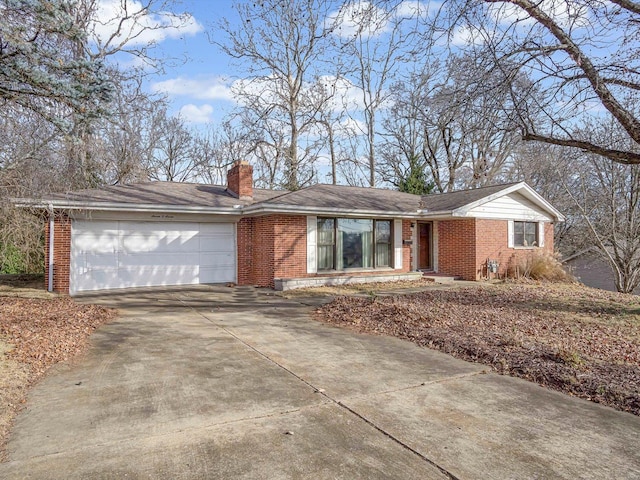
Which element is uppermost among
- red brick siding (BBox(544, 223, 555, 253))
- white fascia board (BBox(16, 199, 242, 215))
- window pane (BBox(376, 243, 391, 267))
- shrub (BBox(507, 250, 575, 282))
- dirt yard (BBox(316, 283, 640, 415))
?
white fascia board (BBox(16, 199, 242, 215))

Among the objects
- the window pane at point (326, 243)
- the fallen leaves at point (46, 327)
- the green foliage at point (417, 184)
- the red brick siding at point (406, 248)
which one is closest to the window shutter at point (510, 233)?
the red brick siding at point (406, 248)

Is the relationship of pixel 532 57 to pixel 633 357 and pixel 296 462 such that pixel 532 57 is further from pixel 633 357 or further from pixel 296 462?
pixel 296 462

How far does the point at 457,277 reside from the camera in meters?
16.2

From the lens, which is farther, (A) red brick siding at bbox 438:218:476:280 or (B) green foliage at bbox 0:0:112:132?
(A) red brick siding at bbox 438:218:476:280

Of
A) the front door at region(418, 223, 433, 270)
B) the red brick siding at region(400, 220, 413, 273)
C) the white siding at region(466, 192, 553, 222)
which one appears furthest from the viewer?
the front door at region(418, 223, 433, 270)

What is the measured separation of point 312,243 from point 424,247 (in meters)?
5.68

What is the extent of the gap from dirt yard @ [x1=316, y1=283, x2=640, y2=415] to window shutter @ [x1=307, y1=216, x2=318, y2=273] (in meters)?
3.54

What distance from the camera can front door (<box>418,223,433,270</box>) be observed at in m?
17.1

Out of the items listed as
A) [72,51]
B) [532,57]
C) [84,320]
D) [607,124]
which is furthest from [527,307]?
[607,124]

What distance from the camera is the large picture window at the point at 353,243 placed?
14.3 m

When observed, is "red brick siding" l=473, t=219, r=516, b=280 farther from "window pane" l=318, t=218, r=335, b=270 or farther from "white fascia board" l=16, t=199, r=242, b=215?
"white fascia board" l=16, t=199, r=242, b=215

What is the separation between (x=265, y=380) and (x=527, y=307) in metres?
7.50

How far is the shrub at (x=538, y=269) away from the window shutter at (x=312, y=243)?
26.2ft

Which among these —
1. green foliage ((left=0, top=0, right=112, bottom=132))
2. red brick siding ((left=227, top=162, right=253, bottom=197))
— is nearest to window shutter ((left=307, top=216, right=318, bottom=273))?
red brick siding ((left=227, top=162, right=253, bottom=197))
